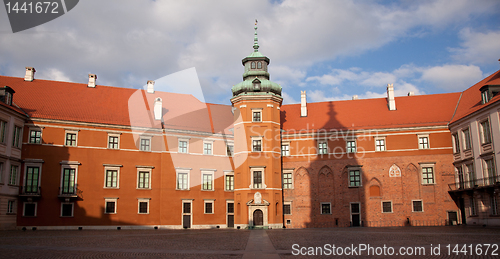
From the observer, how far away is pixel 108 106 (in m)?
39.8

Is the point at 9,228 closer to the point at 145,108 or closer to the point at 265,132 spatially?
the point at 145,108

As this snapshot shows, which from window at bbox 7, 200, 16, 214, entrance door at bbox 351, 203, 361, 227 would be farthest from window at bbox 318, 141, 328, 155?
window at bbox 7, 200, 16, 214

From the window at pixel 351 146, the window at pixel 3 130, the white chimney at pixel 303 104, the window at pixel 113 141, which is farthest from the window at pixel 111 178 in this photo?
the window at pixel 351 146

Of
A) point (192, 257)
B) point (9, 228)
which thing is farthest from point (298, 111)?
point (192, 257)

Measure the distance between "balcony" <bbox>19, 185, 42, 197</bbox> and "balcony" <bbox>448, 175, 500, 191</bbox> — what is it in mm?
36702

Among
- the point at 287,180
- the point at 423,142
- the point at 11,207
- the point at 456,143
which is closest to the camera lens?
the point at 11,207

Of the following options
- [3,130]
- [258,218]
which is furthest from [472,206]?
[3,130]

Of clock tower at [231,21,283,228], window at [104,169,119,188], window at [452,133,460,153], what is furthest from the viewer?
window at [452,133,460,153]

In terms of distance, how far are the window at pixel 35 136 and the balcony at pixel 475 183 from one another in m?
37.4

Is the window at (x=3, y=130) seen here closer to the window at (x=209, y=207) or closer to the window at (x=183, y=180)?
the window at (x=183, y=180)

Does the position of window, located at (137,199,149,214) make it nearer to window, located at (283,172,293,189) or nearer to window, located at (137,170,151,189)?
window, located at (137,170,151,189)

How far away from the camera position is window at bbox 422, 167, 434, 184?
39969 mm

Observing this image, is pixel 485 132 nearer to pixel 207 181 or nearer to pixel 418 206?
pixel 418 206

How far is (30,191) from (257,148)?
66.8 ft
